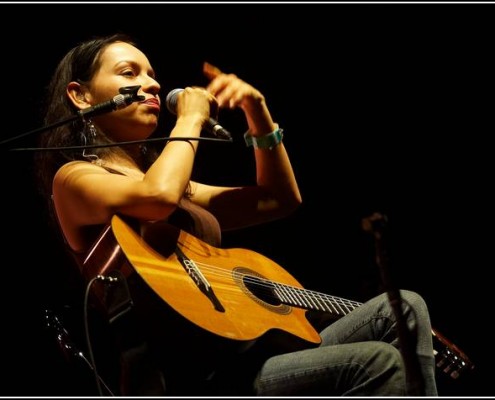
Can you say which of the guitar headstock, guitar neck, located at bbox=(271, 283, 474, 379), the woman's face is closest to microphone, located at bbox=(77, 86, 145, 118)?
the woman's face

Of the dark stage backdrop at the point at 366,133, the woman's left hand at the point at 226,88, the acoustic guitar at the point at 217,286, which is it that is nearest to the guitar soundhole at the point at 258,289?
the acoustic guitar at the point at 217,286

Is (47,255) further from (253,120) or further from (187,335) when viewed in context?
(187,335)

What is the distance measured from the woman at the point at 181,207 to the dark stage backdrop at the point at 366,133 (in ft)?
3.30

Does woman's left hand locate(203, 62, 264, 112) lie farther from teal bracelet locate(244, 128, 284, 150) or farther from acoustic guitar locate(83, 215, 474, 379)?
acoustic guitar locate(83, 215, 474, 379)

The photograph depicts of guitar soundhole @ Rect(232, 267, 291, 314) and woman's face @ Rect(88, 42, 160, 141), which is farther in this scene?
woman's face @ Rect(88, 42, 160, 141)

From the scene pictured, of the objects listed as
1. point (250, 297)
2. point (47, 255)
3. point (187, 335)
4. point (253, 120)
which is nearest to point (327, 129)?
point (253, 120)

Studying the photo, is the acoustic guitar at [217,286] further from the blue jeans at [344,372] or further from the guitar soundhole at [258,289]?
the blue jeans at [344,372]

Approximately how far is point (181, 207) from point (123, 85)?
1.45 ft

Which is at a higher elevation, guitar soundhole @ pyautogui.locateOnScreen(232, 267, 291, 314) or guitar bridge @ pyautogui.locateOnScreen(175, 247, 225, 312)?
guitar bridge @ pyautogui.locateOnScreen(175, 247, 225, 312)

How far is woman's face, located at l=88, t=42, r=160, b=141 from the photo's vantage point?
6.18ft

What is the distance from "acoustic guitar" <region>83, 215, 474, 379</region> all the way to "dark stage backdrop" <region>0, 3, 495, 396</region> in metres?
1.24

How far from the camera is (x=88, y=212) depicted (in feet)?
5.30

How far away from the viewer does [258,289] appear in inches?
68.5

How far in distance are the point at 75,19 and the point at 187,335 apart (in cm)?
196
